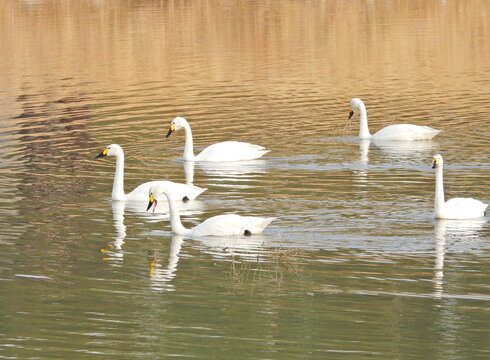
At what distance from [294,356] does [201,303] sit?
214 centimetres

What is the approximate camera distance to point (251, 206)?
59.6 ft

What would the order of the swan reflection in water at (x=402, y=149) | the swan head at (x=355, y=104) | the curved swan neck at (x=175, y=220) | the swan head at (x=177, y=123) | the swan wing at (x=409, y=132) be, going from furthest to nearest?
1. the swan head at (x=355, y=104)
2. the swan wing at (x=409, y=132)
3. the swan head at (x=177, y=123)
4. the swan reflection in water at (x=402, y=149)
5. the curved swan neck at (x=175, y=220)

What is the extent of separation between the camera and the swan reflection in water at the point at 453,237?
14.2 metres

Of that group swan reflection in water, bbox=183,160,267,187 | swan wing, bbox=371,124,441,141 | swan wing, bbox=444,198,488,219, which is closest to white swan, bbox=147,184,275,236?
swan wing, bbox=444,198,488,219

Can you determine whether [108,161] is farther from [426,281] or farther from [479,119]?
[426,281]

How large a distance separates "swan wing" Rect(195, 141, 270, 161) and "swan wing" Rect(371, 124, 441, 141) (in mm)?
3528

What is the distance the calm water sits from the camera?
37.7ft

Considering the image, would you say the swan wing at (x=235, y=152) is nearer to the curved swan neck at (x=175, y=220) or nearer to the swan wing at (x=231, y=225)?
Answer: the curved swan neck at (x=175, y=220)

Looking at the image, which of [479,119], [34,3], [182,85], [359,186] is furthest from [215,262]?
[34,3]

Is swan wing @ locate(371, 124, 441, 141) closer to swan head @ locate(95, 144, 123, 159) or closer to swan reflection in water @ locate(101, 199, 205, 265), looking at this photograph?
swan reflection in water @ locate(101, 199, 205, 265)

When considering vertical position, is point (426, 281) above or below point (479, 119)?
below

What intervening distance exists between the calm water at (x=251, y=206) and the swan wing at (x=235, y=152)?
0.22 meters

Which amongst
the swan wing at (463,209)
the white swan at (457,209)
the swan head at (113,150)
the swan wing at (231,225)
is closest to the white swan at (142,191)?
the swan head at (113,150)

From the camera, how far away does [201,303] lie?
41.0ft
